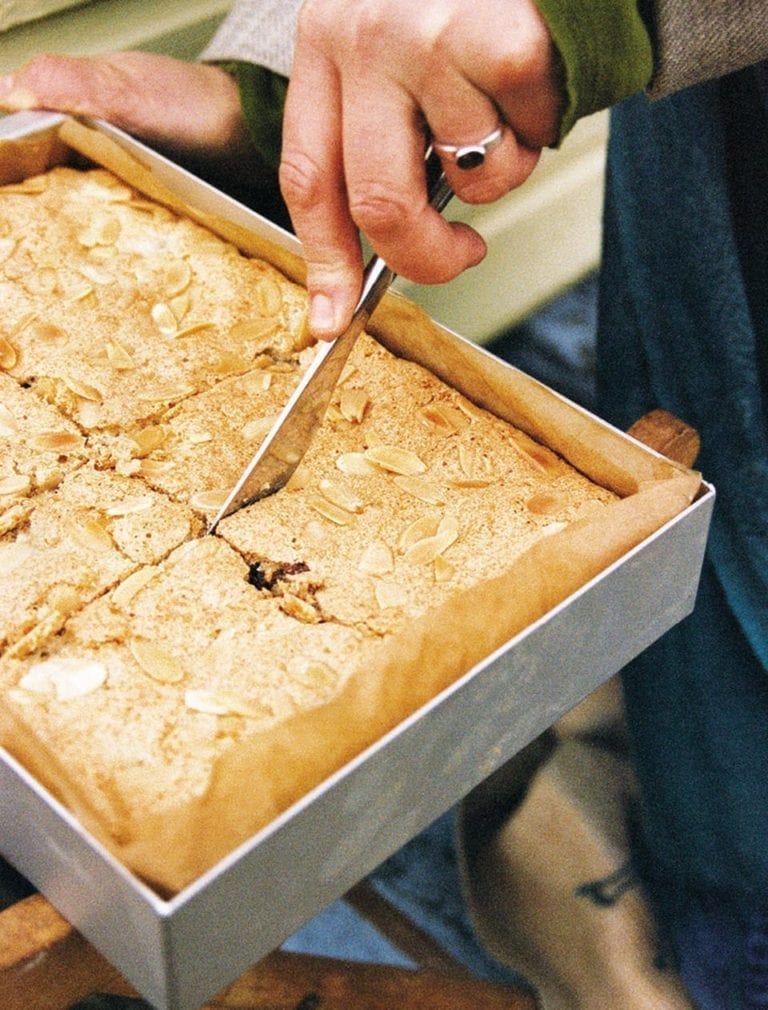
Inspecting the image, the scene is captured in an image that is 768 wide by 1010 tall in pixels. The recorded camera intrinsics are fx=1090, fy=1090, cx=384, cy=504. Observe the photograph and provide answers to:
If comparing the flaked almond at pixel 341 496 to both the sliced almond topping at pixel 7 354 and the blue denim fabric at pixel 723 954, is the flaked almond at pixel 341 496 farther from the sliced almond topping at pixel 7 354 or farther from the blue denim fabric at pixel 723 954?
the blue denim fabric at pixel 723 954

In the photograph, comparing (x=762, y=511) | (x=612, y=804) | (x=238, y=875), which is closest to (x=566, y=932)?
(x=612, y=804)

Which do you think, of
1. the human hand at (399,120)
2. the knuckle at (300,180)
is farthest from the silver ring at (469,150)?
the knuckle at (300,180)

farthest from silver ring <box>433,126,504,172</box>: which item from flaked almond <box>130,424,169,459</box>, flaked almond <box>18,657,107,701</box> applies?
flaked almond <box>18,657,107,701</box>

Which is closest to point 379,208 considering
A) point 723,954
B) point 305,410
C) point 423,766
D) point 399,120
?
point 399,120

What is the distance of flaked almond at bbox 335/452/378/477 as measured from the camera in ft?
3.35

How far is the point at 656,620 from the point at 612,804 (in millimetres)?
900

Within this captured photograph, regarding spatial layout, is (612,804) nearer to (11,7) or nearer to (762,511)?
(762,511)

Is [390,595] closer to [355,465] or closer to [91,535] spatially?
[355,465]

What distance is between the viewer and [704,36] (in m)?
0.91

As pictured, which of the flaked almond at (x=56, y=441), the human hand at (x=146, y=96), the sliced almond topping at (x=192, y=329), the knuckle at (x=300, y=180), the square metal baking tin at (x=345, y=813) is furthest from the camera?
the human hand at (x=146, y=96)

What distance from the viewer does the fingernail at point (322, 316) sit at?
0.93 metres

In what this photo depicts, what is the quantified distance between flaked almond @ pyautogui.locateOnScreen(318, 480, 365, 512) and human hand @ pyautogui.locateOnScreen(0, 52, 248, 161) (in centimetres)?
59

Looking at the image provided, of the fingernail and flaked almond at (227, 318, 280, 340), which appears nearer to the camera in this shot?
the fingernail

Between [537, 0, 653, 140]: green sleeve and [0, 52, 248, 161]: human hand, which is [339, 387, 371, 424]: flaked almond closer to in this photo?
[537, 0, 653, 140]: green sleeve
